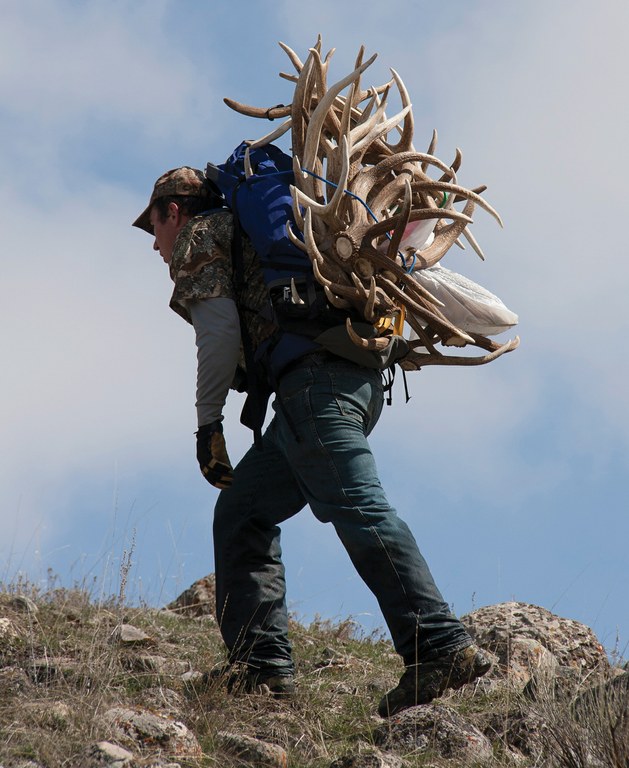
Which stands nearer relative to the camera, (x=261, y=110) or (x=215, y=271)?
(x=215, y=271)

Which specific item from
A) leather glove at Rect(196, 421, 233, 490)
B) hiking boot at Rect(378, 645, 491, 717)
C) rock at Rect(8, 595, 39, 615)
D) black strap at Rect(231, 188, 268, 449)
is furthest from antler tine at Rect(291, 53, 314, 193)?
rock at Rect(8, 595, 39, 615)

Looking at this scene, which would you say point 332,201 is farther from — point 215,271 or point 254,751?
point 254,751

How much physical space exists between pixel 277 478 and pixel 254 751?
1202 millimetres

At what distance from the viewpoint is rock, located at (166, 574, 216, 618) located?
296 inches

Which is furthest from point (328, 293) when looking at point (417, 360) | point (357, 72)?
point (357, 72)

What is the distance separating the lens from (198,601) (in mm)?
7637

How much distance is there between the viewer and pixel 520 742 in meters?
4.27

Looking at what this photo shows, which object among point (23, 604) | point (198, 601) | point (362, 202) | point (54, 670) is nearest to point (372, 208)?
point (362, 202)

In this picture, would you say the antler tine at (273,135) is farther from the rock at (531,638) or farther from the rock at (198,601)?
the rock at (198,601)

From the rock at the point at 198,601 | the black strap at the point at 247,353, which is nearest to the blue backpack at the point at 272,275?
the black strap at the point at 247,353

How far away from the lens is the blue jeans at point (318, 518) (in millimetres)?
4203

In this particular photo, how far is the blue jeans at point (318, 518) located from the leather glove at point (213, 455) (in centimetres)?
14

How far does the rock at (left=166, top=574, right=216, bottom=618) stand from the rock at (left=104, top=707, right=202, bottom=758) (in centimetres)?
321

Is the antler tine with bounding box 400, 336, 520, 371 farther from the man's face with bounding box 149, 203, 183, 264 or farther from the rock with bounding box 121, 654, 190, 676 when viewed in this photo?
the rock with bounding box 121, 654, 190, 676
